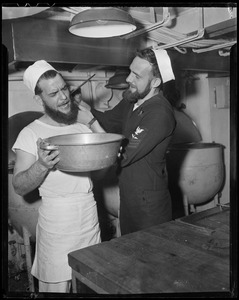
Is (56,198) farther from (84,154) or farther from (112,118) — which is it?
(112,118)

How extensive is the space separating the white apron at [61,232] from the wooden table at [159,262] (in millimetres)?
333

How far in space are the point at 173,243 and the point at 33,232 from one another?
1536 millimetres

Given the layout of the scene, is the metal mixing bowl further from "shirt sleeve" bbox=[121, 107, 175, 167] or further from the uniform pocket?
the uniform pocket

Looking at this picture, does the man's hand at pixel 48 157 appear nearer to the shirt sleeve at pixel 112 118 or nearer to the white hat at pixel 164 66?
the shirt sleeve at pixel 112 118

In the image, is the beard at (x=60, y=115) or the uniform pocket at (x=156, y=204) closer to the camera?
the beard at (x=60, y=115)

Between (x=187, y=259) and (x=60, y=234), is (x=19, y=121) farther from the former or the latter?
(x=187, y=259)

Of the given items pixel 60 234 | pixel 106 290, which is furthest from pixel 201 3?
pixel 60 234

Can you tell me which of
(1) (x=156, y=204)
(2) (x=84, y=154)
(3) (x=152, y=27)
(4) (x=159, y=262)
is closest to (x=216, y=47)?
(3) (x=152, y=27)

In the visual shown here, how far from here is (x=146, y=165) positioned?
6.55 feet

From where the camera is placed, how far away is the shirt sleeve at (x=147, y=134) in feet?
6.00

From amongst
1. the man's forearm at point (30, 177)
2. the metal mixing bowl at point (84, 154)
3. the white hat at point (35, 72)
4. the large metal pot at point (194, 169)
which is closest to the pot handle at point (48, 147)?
the metal mixing bowl at point (84, 154)

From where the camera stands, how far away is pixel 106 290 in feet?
3.67

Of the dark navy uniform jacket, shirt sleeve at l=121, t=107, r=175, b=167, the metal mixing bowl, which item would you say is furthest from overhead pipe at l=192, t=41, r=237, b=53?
the metal mixing bowl

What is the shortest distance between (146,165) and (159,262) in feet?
2.75
